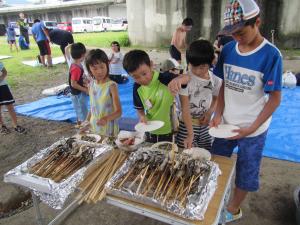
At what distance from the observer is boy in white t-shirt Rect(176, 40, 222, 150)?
79.6 inches

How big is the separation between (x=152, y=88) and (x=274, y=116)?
3556mm

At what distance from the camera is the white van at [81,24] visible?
27375 mm

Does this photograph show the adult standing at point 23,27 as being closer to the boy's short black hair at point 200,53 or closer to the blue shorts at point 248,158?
the boy's short black hair at point 200,53

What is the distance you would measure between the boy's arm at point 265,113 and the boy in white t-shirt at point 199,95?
405 mm

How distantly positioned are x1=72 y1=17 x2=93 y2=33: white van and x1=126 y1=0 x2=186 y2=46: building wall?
14600 mm

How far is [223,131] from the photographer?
1.80 meters

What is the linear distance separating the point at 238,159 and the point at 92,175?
3.79 ft

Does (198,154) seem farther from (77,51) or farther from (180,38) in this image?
(180,38)

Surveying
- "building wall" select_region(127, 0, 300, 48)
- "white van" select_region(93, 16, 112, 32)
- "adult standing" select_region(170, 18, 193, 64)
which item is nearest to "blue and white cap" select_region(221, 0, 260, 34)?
"adult standing" select_region(170, 18, 193, 64)

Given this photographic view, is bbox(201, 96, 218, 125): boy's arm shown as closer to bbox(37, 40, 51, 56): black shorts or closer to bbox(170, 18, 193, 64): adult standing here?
bbox(170, 18, 193, 64): adult standing

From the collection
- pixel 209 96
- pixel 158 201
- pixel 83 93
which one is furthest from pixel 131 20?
pixel 158 201

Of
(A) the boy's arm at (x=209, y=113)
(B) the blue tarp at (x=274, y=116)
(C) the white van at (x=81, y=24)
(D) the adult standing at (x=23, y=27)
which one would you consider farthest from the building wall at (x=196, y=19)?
(C) the white van at (x=81, y=24)

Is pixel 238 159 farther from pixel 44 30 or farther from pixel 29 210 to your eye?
pixel 44 30

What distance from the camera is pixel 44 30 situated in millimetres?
9586
